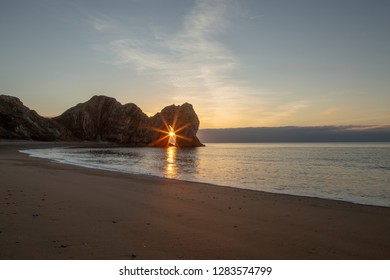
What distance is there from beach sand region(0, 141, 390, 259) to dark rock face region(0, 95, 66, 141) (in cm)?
17570

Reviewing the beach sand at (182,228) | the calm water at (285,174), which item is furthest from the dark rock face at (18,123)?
the beach sand at (182,228)

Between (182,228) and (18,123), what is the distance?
644 feet

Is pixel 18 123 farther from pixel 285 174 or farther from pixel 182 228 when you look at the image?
pixel 182 228

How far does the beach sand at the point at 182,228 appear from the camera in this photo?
6855 mm

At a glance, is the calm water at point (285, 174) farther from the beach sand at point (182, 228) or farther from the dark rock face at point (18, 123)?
the dark rock face at point (18, 123)

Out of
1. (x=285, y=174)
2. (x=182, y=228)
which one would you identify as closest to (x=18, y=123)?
(x=285, y=174)

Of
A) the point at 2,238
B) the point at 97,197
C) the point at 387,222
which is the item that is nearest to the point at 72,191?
the point at 97,197

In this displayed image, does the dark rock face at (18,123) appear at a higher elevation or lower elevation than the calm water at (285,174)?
higher

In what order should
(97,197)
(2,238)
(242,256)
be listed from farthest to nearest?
1. (97,197)
2. (2,238)
3. (242,256)

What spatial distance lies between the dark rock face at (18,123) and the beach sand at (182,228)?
176m

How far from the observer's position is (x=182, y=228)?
8.89 m
